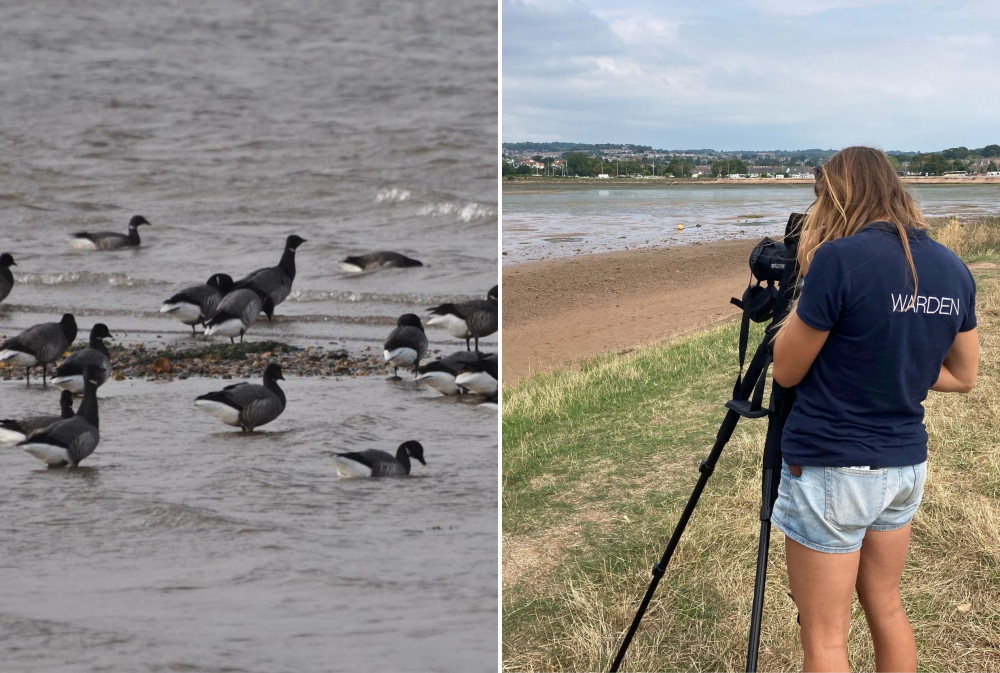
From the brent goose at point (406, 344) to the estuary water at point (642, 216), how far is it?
38.9ft

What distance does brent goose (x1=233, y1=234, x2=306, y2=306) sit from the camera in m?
2.06

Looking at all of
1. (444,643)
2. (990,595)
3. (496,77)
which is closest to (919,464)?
(444,643)

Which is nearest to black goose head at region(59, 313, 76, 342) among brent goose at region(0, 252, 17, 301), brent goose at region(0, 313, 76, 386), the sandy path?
brent goose at region(0, 313, 76, 386)

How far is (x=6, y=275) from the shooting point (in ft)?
6.65

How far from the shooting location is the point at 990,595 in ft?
8.76

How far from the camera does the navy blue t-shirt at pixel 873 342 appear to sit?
4.67 feet

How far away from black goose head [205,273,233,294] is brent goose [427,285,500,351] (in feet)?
1.55

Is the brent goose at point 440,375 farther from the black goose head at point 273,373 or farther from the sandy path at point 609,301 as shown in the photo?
the sandy path at point 609,301

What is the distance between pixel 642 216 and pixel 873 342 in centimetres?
3441

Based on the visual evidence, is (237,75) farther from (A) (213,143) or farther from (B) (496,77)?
(B) (496,77)

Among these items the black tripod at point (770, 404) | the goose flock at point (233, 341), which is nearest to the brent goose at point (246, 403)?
the goose flock at point (233, 341)

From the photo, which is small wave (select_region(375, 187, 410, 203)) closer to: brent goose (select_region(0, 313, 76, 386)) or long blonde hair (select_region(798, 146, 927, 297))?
brent goose (select_region(0, 313, 76, 386))

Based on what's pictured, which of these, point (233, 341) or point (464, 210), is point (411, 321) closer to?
point (464, 210)

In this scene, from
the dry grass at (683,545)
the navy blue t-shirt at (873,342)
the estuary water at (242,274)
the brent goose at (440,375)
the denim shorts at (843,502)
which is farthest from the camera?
the dry grass at (683,545)
